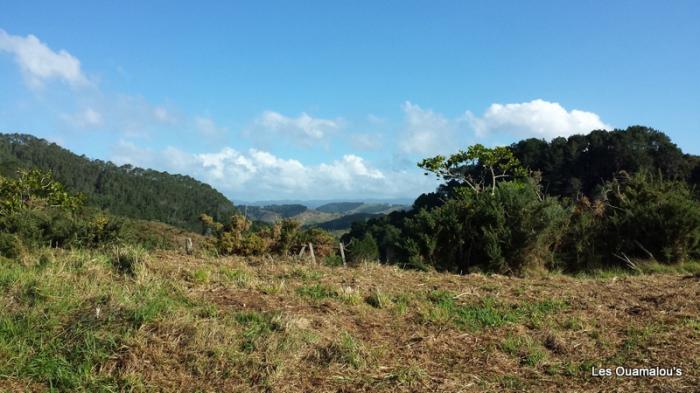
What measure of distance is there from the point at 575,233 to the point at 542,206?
5.95 ft

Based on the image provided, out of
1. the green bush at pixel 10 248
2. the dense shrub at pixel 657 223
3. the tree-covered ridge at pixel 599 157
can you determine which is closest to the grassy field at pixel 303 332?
the green bush at pixel 10 248

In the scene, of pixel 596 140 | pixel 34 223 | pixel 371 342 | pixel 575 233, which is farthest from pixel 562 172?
pixel 371 342

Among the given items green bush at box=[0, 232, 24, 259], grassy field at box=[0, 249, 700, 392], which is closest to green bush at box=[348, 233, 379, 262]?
grassy field at box=[0, 249, 700, 392]

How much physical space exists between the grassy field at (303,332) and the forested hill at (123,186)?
341ft

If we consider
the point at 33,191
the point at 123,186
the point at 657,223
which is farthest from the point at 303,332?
the point at 123,186

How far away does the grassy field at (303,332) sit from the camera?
11.8 feet

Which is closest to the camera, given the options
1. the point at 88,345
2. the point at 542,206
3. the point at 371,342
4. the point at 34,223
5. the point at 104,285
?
the point at 88,345

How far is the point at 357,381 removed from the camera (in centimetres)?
371

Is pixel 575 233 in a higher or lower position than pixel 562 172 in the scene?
lower

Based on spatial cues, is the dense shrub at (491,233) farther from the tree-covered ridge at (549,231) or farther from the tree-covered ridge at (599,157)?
the tree-covered ridge at (599,157)

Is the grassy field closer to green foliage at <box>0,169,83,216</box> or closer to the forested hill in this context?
green foliage at <box>0,169,83,216</box>

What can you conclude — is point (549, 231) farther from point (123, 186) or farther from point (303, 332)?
point (123, 186)

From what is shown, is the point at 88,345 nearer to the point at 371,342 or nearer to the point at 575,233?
the point at 371,342

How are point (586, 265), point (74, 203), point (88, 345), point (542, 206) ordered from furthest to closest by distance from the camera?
point (74, 203) → point (586, 265) → point (542, 206) → point (88, 345)
